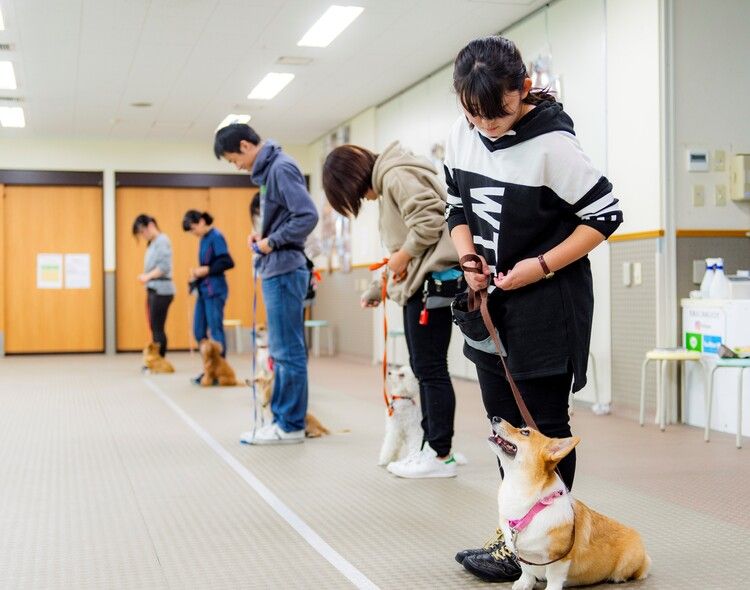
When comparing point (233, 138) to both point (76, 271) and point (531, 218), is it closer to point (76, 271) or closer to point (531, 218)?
point (531, 218)

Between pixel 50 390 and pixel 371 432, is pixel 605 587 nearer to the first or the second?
pixel 371 432

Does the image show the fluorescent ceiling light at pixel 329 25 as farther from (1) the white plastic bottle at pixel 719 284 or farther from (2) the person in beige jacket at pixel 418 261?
(2) the person in beige jacket at pixel 418 261

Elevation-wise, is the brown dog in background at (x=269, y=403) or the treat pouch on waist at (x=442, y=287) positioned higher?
the treat pouch on waist at (x=442, y=287)

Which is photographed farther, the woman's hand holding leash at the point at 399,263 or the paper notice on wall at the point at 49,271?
the paper notice on wall at the point at 49,271

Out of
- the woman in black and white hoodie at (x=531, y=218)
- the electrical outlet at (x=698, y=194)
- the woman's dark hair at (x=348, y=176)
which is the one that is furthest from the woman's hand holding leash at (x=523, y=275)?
the electrical outlet at (x=698, y=194)

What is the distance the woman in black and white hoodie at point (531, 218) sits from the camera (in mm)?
2145

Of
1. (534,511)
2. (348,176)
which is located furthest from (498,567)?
(348,176)

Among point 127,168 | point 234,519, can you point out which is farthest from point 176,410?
point 127,168

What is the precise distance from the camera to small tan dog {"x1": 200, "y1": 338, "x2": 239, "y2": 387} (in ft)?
24.4

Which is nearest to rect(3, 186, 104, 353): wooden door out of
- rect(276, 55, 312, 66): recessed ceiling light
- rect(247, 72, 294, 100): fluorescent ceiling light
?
rect(247, 72, 294, 100): fluorescent ceiling light

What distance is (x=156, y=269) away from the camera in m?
8.48

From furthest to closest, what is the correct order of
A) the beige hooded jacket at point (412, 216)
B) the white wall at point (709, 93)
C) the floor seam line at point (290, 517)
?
1. the white wall at point (709, 93)
2. the beige hooded jacket at point (412, 216)
3. the floor seam line at point (290, 517)

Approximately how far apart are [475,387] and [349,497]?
4.20 m

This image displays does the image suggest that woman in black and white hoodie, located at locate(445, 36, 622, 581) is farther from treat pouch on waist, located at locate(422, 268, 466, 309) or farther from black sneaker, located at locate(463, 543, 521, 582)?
treat pouch on waist, located at locate(422, 268, 466, 309)
